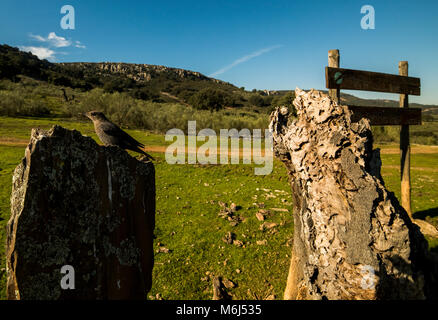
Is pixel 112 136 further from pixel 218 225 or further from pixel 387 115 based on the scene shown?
pixel 387 115

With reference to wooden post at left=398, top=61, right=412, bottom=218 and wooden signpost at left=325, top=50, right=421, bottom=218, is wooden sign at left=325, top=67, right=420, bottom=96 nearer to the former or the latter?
wooden signpost at left=325, top=50, right=421, bottom=218

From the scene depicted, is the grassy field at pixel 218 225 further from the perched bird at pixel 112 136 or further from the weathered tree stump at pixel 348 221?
the perched bird at pixel 112 136

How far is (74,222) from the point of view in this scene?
97.7 inches

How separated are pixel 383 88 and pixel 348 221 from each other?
209 inches

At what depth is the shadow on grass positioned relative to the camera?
7.87 meters

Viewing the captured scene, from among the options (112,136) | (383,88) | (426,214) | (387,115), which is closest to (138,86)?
(383,88)

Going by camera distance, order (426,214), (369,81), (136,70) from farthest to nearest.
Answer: (136,70), (426,214), (369,81)

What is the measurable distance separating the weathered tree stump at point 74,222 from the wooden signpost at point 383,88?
4.32 m

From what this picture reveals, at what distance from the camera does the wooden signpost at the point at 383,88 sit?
5160 millimetres

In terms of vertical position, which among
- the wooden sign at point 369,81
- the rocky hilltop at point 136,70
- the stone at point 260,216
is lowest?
the stone at point 260,216

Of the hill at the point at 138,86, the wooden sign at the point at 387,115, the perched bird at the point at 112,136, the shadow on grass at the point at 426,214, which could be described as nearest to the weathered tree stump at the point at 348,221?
the perched bird at the point at 112,136
